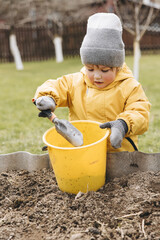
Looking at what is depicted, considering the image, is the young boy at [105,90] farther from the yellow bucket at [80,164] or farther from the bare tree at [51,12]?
the bare tree at [51,12]

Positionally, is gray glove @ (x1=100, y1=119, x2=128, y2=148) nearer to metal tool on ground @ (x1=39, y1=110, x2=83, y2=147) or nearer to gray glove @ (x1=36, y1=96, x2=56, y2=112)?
metal tool on ground @ (x1=39, y1=110, x2=83, y2=147)

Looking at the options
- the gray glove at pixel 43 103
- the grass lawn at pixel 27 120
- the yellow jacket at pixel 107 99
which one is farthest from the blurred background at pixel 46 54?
the gray glove at pixel 43 103

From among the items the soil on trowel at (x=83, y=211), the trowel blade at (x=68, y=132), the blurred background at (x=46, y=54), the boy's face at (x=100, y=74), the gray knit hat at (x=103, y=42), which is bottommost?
the blurred background at (x=46, y=54)

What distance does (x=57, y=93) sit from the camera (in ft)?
6.98

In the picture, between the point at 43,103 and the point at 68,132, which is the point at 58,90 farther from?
the point at 68,132

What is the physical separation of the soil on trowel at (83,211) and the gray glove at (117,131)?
13.6 inches

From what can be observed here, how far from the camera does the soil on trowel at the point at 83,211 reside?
5.06ft

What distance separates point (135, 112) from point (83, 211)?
28.5 inches

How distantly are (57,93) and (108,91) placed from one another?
37 centimetres

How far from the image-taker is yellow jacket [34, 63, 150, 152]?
6.53 feet

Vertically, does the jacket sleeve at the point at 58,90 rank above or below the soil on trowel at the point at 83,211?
above

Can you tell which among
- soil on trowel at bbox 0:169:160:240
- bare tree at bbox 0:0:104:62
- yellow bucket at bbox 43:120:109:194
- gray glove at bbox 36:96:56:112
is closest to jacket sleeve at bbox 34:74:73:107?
→ gray glove at bbox 36:96:56:112

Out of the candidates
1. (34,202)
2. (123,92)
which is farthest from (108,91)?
Result: (34,202)

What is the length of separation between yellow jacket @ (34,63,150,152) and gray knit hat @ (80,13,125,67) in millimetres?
215
